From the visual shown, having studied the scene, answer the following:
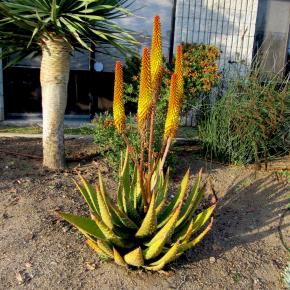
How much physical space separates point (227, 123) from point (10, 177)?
2.56 m

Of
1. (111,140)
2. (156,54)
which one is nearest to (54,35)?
(111,140)

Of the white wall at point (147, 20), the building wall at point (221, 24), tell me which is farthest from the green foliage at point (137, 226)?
the building wall at point (221, 24)

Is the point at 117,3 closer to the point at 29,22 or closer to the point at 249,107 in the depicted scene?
the point at 29,22

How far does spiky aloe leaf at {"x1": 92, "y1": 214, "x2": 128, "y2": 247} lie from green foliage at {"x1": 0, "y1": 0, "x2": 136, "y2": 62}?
170 cm

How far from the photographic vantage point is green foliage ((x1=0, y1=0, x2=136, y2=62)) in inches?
148

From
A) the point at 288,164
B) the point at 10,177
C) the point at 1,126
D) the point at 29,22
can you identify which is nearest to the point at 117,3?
the point at 29,22

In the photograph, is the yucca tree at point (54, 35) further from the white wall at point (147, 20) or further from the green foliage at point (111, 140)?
the white wall at point (147, 20)

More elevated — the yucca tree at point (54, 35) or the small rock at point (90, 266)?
the yucca tree at point (54, 35)

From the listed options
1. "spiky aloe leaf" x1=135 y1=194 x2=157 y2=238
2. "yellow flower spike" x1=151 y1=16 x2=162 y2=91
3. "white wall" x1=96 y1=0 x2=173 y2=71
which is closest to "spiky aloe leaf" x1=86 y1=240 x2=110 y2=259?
"spiky aloe leaf" x1=135 y1=194 x2=157 y2=238

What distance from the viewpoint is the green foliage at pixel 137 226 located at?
277 centimetres

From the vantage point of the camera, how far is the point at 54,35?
4.18 meters

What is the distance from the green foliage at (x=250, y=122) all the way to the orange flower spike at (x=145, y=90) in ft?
8.25

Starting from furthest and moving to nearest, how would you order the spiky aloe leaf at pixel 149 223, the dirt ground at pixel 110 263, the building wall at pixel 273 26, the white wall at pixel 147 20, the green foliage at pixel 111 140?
1. the building wall at pixel 273 26
2. the white wall at pixel 147 20
3. the green foliage at pixel 111 140
4. the dirt ground at pixel 110 263
5. the spiky aloe leaf at pixel 149 223

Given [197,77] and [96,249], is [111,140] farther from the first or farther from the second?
[197,77]
